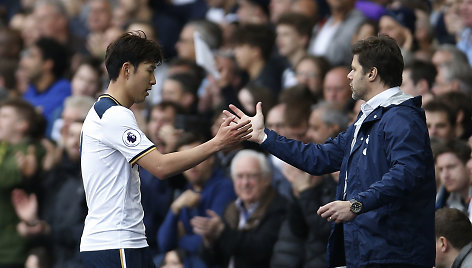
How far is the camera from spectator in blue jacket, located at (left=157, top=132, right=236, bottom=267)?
910 cm

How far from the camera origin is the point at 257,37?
11625mm

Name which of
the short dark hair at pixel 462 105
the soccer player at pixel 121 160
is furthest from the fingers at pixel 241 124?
the short dark hair at pixel 462 105

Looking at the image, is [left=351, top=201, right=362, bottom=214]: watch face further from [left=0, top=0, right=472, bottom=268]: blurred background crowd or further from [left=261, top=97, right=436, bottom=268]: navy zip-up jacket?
[left=0, top=0, right=472, bottom=268]: blurred background crowd

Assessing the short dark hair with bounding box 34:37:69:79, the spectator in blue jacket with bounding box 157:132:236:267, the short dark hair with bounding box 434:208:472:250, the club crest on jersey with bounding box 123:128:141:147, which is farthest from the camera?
the short dark hair with bounding box 34:37:69:79

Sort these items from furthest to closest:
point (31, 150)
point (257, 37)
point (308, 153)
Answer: point (257, 37), point (31, 150), point (308, 153)

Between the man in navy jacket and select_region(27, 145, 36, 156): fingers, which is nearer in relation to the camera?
the man in navy jacket

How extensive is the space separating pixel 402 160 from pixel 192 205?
3875 millimetres

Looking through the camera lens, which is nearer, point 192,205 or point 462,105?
point 462,105

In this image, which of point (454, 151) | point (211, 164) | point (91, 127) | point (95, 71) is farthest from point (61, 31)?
point (91, 127)

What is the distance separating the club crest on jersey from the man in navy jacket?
118cm

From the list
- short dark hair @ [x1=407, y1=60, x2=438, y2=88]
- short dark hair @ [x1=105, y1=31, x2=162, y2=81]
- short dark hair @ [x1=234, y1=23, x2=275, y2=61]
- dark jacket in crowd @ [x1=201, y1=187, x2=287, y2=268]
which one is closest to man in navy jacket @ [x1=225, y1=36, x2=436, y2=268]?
short dark hair @ [x1=105, y1=31, x2=162, y2=81]

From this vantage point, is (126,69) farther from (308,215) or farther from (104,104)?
(308,215)

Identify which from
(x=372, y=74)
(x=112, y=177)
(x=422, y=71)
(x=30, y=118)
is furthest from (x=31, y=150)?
(x=372, y=74)

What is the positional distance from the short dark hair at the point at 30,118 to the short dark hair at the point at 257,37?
7.99 ft
